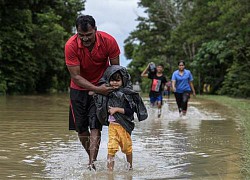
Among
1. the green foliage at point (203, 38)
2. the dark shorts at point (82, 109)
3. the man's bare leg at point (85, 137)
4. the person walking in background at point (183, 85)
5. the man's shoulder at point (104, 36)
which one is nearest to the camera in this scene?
the man's shoulder at point (104, 36)

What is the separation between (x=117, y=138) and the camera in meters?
6.05

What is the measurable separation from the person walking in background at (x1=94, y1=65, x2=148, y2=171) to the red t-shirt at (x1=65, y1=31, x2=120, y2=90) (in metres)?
0.17

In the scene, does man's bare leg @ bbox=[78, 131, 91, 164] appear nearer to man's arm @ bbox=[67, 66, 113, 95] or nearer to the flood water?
the flood water

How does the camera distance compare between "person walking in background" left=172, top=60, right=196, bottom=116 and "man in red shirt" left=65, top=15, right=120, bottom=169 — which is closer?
"man in red shirt" left=65, top=15, right=120, bottom=169

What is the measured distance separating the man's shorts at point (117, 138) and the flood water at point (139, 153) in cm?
29

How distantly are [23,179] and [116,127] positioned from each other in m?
1.20

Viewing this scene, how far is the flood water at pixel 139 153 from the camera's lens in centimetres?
601

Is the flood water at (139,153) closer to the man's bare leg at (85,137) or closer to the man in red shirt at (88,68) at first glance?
the man's bare leg at (85,137)

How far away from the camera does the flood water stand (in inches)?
237

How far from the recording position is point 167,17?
180 ft

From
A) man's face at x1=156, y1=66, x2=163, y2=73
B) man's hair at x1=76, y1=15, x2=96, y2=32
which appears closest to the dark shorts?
man's hair at x1=76, y1=15, x2=96, y2=32

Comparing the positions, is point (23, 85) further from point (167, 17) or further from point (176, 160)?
point (176, 160)

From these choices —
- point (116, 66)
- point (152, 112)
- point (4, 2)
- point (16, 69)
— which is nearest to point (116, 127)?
point (116, 66)

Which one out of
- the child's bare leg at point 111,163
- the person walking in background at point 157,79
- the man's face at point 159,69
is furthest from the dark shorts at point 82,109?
the man's face at point 159,69
